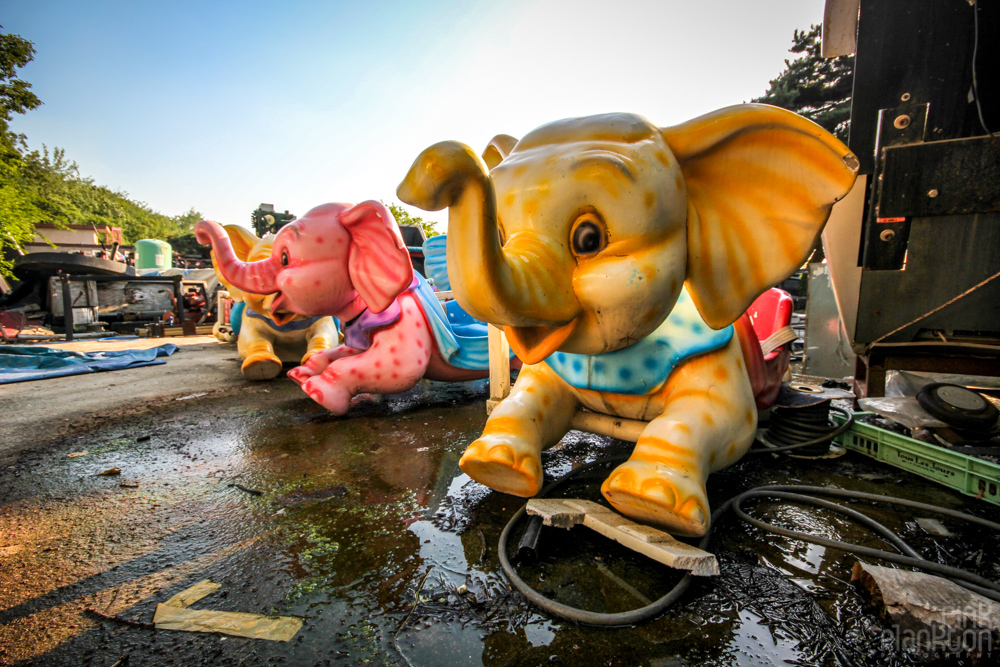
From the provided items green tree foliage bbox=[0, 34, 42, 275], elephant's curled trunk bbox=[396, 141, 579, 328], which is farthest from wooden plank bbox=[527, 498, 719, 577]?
green tree foliage bbox=[0, 34, 42, 275]

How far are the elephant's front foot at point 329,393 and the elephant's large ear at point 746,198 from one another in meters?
1.72

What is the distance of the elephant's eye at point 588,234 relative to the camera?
996 mm

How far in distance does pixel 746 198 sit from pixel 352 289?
75.1 inches

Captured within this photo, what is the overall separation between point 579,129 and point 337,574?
3.72 feet

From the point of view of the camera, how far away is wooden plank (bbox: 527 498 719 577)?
86cm

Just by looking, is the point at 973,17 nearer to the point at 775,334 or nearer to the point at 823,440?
the point at 775,334

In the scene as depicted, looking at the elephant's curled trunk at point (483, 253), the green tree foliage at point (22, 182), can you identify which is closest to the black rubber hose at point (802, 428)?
the elephant's curled trunk at point (483, 253)

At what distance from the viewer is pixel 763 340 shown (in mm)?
1736

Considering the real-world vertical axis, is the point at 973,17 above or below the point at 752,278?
above

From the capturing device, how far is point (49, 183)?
1755cm

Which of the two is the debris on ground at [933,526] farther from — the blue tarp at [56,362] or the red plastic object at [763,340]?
the blue tarp at [56,362]

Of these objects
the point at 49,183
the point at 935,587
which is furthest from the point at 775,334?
the point at 49,183

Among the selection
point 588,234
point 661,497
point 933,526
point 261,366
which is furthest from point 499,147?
point 261,366

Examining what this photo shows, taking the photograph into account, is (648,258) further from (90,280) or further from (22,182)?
(22,182)
